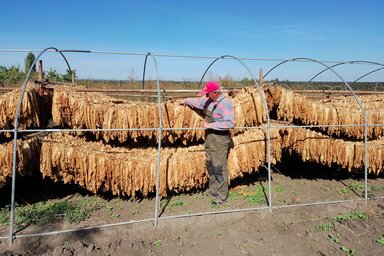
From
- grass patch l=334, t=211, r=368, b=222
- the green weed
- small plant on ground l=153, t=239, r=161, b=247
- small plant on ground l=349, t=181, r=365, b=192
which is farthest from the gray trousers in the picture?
small plant on ground l=349, t=181, r=365, b=192

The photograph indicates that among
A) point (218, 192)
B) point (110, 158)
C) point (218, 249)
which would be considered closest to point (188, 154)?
point (218, 192)

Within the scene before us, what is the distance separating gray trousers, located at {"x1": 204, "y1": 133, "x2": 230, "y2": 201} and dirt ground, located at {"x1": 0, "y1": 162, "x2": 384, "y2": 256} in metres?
0.36

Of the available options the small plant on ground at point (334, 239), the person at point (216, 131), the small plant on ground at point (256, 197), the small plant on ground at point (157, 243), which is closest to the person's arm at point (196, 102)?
the person at point (216, 131)

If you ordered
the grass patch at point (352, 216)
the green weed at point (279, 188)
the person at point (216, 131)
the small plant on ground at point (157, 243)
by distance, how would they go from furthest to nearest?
Answer: the green weed at point (279, 188), the grass patch at point (352, 216), the person at point (216, 131), the small plant on ground at point (157, 243)

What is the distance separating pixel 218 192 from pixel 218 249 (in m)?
1.77

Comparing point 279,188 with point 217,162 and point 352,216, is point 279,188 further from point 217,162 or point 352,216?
point 217,162

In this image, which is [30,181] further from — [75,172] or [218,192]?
[218,192]

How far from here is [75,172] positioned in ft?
22.4

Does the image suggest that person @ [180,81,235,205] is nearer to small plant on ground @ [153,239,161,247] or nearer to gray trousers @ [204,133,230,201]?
gray trousers @ [204,133,230,201]

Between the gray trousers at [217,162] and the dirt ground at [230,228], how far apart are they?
36cm

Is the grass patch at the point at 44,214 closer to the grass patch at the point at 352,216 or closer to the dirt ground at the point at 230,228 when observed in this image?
the dirt ground at the point at 230,228

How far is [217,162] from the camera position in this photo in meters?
6.90

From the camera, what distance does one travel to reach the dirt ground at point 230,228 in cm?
557

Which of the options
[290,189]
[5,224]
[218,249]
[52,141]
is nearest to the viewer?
[218,249]
